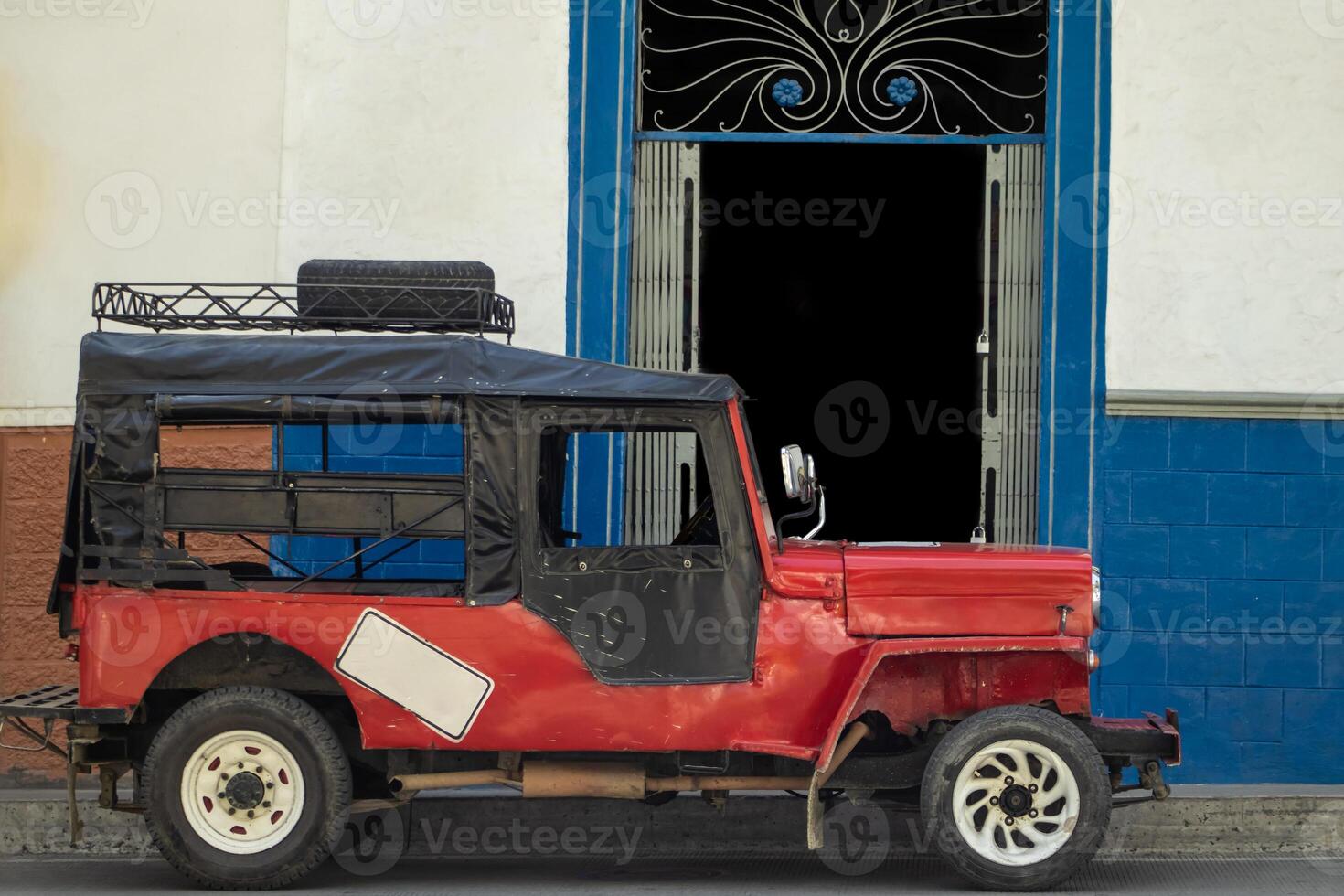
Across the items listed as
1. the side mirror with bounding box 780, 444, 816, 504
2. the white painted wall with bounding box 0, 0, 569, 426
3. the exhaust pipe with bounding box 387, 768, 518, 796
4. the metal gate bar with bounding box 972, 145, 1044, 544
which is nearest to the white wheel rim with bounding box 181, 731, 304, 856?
the exhaust pipe with bounding box 387, 768, 518, 796

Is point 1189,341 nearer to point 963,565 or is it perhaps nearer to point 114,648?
point 963,565

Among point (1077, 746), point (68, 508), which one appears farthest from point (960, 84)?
point (68, 508)

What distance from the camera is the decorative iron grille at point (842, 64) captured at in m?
10.4

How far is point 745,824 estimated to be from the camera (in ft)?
26.7

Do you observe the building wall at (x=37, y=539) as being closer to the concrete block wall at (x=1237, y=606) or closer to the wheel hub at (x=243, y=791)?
the wheel hub at (x=243, y=791)

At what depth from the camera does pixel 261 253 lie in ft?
32.9

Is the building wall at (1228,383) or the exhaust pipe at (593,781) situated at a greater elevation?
the building wall at (1228,383)

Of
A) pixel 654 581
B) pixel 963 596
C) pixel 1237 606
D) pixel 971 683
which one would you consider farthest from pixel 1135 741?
pixel 1237 606

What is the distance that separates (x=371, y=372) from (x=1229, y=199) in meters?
5.41

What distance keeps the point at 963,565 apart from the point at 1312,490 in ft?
12.0

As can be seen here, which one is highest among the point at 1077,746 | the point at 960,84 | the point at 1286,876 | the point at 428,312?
the point at 960,84

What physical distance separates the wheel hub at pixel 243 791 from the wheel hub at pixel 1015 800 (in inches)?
119

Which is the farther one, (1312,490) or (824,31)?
(824,31)

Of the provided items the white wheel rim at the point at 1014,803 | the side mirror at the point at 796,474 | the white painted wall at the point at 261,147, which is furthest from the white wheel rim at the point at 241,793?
the white painted wall at the point at 261,147
